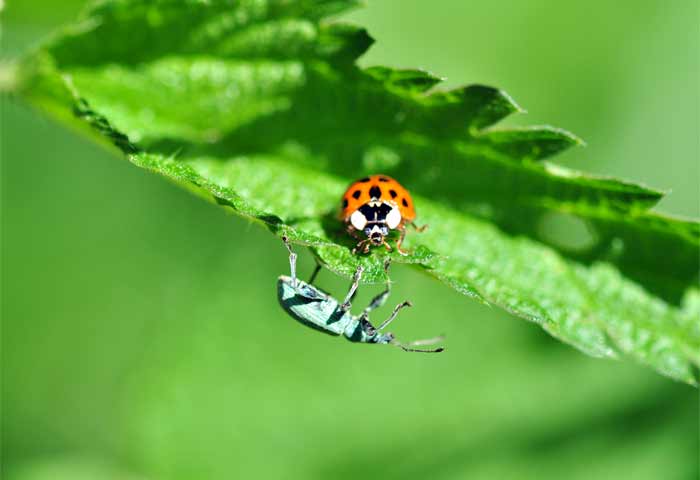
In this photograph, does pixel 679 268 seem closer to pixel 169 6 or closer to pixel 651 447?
pixel 651 447

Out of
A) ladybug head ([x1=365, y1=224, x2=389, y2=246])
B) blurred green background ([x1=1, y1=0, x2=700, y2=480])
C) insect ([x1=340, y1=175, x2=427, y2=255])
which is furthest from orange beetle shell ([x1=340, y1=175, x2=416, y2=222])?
blurred green background ([x1=1, y1=0, x2=700, y2=480])

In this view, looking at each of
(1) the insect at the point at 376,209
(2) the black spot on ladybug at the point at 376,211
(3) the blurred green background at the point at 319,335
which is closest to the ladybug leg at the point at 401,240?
(1) the insect at the point at 376,209

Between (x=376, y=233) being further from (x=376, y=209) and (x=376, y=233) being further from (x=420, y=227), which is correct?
(x=420, y=227)

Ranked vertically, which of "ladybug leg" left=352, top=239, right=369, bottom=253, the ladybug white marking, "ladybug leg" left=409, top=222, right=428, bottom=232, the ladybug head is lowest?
"ladybug leg" left=352, top=239, right=369, bottom=253

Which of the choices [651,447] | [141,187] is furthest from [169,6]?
[651,447]

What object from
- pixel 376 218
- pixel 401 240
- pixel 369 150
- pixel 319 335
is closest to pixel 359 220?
pixel 376 218

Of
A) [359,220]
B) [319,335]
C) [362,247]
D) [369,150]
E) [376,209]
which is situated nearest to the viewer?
[362,247]

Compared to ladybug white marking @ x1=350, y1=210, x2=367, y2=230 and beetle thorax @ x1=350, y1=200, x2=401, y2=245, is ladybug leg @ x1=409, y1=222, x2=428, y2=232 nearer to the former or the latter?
beetle thorax @ x1=350, y1=200, x2=401, y2=245
